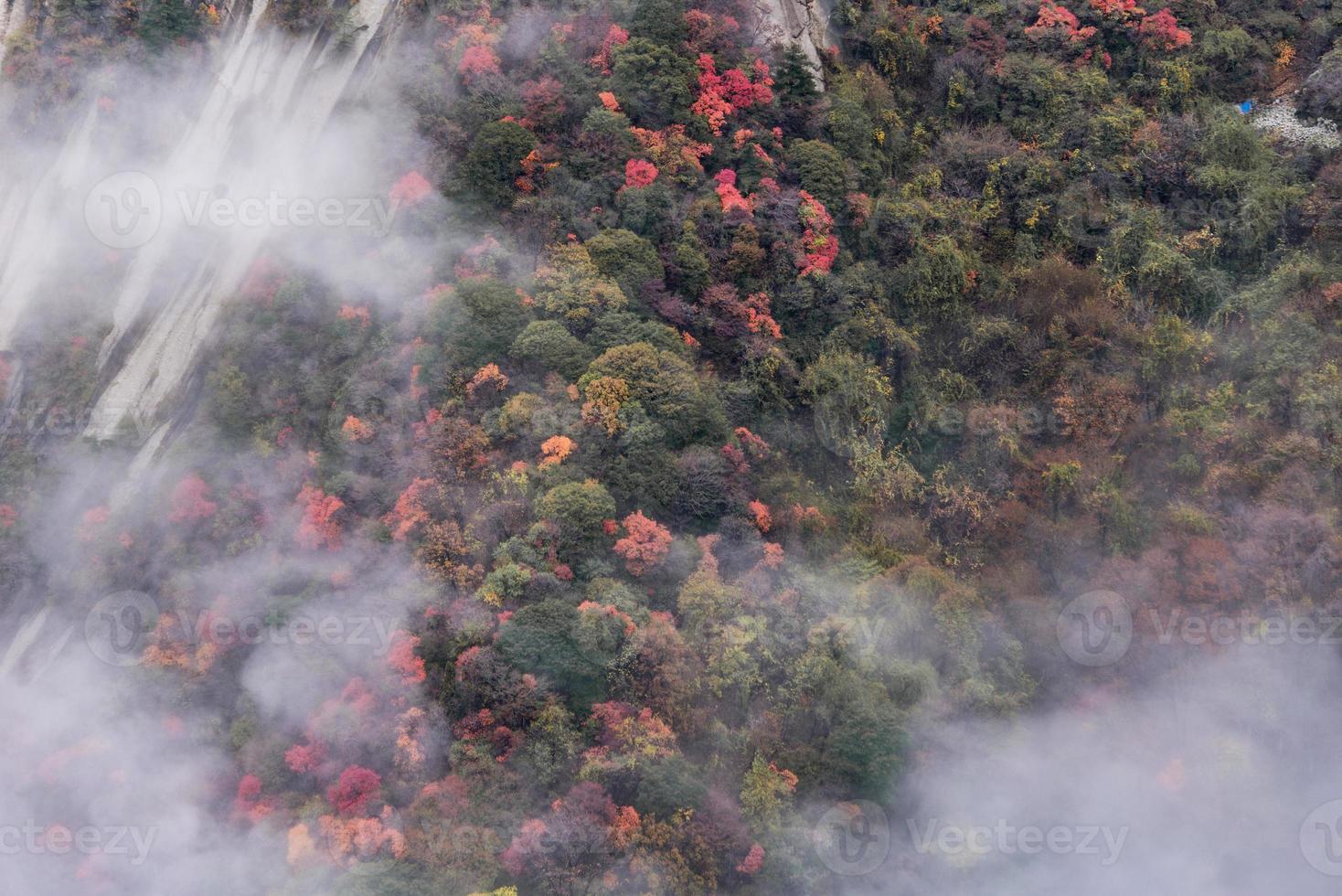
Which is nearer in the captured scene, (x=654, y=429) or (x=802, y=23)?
(x=654, y=429)

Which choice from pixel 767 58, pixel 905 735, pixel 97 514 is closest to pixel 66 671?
pixel 97 514

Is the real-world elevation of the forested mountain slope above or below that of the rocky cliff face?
below

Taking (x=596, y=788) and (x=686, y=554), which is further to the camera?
(x=686, y=554)

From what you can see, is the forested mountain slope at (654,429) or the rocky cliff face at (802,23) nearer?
the forested mountain slope at (654,429)

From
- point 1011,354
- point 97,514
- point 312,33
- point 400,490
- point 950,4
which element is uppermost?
point 950,4

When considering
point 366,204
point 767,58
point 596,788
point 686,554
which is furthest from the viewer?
point 767,58

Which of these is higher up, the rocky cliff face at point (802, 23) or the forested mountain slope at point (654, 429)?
the rocky cliff face at point (802, 23)

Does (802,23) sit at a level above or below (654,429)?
above

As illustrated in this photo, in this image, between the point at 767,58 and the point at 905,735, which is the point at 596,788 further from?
A: the point at 767,58

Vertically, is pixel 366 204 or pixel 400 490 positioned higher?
pixel 366 204

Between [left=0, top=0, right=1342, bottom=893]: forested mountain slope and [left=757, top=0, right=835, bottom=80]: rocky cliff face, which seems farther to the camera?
[left=757, top=0, right=835, bottom=80]: rocky cliff face

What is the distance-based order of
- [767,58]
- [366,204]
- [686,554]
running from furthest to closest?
[767,58] < [366,204] < [686,554]
